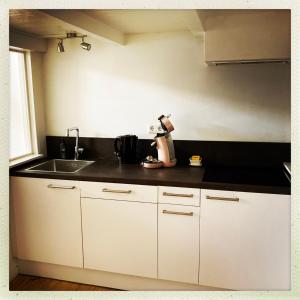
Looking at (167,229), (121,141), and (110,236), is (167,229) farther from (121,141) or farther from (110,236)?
(121,141)

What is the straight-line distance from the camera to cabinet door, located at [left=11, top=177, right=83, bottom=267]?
259cm

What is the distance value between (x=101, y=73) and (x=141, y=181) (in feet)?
3.71

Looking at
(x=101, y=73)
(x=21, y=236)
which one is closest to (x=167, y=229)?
(x=21, y=236)

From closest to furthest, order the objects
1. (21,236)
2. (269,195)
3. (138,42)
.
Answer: (269,195) → (21,236) → (138,42)

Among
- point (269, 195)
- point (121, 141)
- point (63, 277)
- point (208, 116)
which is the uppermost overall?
point (208, 116)

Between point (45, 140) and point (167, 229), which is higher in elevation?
point (45, 140)

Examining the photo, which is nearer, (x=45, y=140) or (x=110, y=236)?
(x=110, y=236)

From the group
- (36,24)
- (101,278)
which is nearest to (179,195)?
(101,278)

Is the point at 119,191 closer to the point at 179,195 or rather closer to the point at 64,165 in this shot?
the point at 179,195

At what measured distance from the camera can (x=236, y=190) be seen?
224 centimetres

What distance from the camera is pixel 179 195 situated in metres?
2.34

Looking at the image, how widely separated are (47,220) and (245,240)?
4.72ft

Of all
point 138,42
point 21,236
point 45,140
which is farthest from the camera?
point 45,140

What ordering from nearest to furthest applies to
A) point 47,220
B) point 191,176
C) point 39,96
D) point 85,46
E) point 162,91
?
point 191,176 → point 47,220 → point 85,46 → point 162,91 → point 39,96
